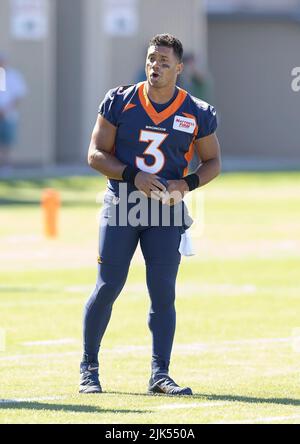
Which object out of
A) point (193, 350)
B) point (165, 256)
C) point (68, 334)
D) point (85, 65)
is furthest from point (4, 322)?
point (85, 65)

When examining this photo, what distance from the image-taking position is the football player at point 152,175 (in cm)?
846

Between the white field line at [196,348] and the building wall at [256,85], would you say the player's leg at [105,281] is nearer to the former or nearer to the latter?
the white field line at [196,348]

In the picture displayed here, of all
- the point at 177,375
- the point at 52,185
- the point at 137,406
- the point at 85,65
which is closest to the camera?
the point at 137,406

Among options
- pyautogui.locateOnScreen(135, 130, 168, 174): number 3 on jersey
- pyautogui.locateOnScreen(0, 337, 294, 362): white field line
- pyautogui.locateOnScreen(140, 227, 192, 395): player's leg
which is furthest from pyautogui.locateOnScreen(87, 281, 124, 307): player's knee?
pyautogui.locateOnScreen(0, 337, 294, 362): white field line

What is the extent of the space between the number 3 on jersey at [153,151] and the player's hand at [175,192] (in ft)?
0.45

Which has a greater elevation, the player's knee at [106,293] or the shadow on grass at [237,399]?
the player's knee at [106,293]

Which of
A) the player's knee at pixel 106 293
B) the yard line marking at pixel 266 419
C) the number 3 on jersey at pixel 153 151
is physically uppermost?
the number 3 on jersey at pixel 153 151

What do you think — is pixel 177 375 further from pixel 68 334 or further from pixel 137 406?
pixel 68 334

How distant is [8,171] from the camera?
30.3 meters

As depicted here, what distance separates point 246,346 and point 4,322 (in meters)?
2.27

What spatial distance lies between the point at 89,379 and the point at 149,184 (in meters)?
1.23

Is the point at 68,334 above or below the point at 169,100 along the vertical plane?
below

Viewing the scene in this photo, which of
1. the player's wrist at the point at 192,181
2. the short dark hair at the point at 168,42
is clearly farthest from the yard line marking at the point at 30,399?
the short dark hair at the point at 168,42

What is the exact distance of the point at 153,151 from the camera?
8.50 meters
